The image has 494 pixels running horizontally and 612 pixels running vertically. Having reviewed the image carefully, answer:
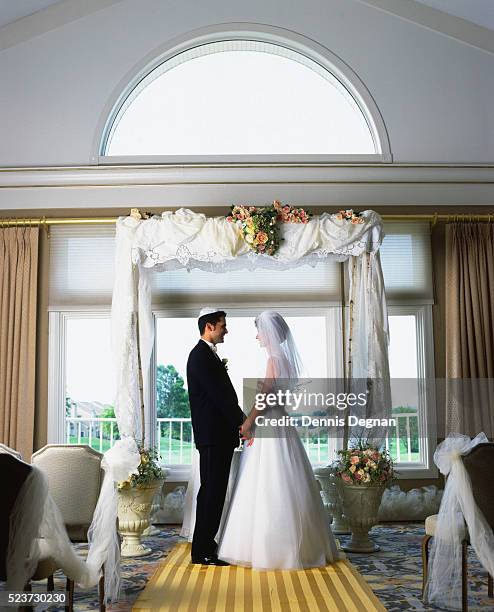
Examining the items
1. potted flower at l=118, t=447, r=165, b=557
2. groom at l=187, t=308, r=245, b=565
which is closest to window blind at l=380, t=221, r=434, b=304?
groom at l=187, t=308, r=245, b=565

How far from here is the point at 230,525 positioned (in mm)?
5285

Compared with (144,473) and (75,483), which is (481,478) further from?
(144,473)

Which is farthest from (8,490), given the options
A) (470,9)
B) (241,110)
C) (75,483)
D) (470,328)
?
(470,9)

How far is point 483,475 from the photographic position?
3.91m

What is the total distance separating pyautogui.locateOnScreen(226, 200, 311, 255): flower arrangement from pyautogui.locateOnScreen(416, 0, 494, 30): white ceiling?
296 centimetres

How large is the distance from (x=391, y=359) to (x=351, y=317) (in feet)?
3.54

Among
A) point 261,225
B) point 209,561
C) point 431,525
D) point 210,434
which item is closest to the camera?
point 431,525

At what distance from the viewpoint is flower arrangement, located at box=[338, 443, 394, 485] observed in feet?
19.5

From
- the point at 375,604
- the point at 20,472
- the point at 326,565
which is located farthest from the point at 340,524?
the point at 20,472

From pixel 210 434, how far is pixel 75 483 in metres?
1.28

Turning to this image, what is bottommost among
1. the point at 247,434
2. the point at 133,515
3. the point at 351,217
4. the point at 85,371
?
the point at 133,515

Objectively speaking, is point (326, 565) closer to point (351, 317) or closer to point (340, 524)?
point (340, 524)

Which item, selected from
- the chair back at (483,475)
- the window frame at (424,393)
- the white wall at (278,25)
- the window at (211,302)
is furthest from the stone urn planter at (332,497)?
the white wall at (278,25)

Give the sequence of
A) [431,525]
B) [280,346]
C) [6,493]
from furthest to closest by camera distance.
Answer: [280,346], [431,525], [6,493]
